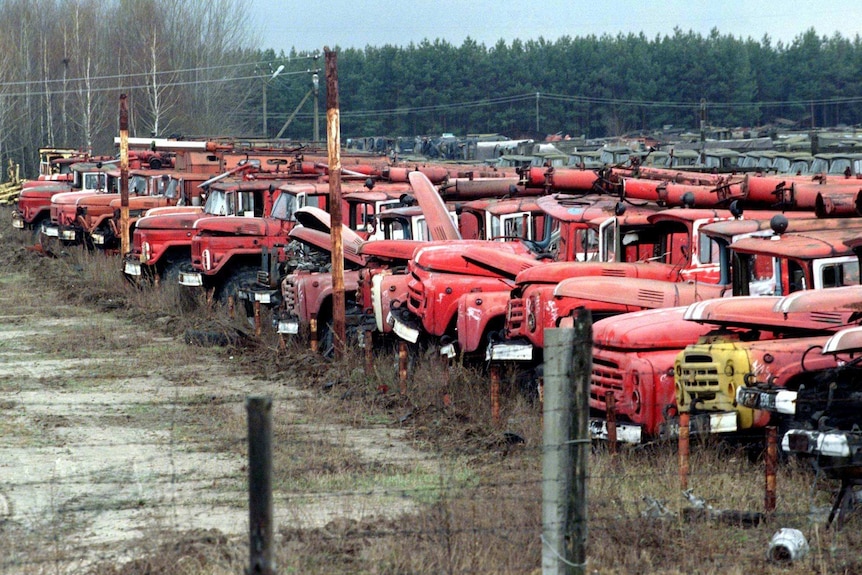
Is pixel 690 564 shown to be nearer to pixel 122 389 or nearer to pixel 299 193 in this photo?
pixel 122 389

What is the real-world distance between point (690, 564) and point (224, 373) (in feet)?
31.7

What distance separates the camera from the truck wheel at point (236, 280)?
798 inches

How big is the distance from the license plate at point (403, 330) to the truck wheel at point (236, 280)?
21.1ft

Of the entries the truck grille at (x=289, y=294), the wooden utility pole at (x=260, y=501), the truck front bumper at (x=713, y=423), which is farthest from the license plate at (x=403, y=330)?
the wooden utility pole at (x=260, y=501)

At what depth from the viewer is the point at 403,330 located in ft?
45.8

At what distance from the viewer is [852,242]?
9641 mm

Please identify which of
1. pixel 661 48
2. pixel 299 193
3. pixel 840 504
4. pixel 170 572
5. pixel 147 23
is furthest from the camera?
pixel 661 48

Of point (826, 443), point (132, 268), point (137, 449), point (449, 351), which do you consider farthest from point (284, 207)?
point (826, 443)

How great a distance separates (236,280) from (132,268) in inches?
151

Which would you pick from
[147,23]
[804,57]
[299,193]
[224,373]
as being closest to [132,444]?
[224,373]

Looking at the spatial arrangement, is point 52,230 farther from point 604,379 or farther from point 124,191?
point 604,379

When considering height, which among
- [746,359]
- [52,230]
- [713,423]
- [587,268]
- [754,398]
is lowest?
[52,230]

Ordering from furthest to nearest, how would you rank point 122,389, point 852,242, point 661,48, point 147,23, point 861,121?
point 661,48 < point 861,121 < point 147,23 < point 122,389 < point 852,242

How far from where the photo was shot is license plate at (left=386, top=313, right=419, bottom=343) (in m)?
13.8
